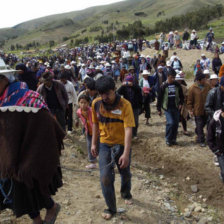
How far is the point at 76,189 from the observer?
450 cm

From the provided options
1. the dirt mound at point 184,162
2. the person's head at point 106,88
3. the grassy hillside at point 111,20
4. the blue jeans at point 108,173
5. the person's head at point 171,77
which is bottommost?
Answer: the dirt mound at point 184,162

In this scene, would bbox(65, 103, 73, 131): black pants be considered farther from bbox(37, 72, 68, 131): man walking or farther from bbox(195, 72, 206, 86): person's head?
bbox(195, 72, 206, 86): person's head

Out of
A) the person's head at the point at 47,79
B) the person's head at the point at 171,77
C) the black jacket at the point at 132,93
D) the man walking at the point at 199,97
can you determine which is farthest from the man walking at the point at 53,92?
the man walking at the point at 199,97

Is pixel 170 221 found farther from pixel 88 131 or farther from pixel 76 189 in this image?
pixel 88 131

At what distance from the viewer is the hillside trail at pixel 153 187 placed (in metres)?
3.73

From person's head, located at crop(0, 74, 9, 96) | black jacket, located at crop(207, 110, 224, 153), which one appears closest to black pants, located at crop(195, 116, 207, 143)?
black jacket, located at crop(207, 110, 224, 153)

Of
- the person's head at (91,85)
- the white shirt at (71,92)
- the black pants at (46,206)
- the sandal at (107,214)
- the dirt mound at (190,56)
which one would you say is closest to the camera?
the black pants at (46,206)

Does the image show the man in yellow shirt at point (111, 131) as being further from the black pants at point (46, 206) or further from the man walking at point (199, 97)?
the man walking at point (199, 97)

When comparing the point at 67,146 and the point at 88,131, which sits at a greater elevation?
the point at 88,131

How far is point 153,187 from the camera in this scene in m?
4.66

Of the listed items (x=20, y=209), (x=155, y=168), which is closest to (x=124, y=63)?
(x=155, y=168)

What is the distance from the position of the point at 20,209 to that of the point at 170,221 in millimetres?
2165

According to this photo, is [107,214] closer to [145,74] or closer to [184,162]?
[184,162]

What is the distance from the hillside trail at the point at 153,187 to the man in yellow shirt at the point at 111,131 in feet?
1.61
